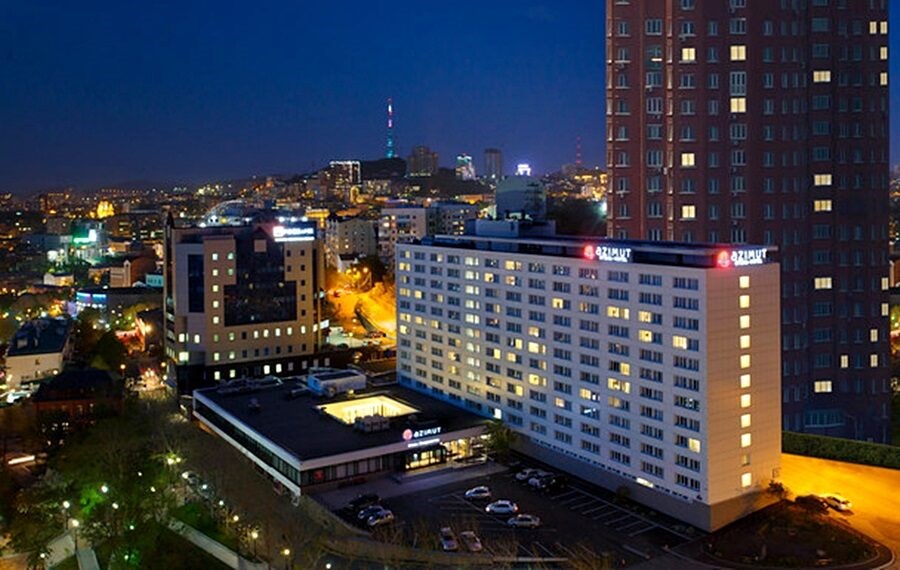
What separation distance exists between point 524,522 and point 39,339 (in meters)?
34.7

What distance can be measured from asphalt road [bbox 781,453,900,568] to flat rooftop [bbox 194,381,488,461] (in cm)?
1136

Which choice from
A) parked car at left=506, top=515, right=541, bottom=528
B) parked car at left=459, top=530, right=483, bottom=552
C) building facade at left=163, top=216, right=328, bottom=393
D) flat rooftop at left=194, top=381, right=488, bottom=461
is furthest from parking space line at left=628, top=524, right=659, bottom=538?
building facade at left=163, top=216, right=328, bottom=393

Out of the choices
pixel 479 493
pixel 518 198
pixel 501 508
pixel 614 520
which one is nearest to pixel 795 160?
pixel 614 520

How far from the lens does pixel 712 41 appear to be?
33.6m

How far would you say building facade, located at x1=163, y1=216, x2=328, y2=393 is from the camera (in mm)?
43594

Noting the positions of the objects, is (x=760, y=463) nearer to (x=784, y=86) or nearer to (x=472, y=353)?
(x=472, y=353)

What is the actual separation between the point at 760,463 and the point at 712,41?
1785 cm

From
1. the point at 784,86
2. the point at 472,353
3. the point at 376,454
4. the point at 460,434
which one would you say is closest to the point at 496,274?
the point at 472,353

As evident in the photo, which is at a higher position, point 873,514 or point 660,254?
point 660,254

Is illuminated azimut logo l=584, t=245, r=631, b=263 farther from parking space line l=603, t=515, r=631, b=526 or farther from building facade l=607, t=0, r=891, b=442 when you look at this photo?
parking space line l=603, t=515, r=631, b=526

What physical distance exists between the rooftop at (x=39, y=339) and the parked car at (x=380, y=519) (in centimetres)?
2857

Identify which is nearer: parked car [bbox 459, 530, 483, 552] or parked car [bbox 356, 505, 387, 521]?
parked car [bbox 459, 530, 483, 552]

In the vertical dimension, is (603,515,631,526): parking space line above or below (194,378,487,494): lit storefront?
below

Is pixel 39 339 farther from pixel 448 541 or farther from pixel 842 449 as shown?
pixel 842 449
